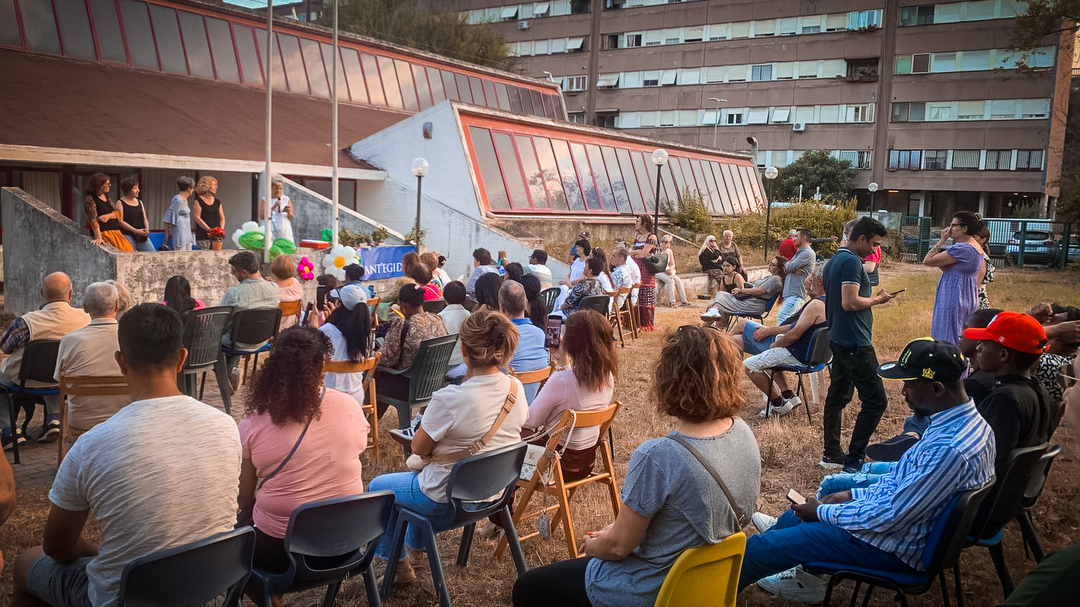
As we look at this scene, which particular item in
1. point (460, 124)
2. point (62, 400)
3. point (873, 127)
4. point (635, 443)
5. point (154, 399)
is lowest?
point (635, 443)

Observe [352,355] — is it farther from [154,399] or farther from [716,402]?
[716,402]

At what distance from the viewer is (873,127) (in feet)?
154

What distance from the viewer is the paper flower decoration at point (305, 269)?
37.9ft

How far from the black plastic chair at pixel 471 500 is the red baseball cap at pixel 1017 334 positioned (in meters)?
2.35

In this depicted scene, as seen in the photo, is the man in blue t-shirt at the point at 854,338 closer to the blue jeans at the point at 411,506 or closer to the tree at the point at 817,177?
the blue jeans at the point at 411,506

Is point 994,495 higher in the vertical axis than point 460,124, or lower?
lower

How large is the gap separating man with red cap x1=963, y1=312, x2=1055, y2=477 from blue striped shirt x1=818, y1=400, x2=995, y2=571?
0.60 meters

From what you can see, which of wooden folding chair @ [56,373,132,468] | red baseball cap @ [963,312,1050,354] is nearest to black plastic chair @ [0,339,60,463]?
wooden folding chair @ [56,373,132,468]

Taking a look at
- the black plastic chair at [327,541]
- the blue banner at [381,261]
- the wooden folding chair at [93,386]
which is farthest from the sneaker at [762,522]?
the blue banner at [381,261]

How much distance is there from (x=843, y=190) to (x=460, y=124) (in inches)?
1319

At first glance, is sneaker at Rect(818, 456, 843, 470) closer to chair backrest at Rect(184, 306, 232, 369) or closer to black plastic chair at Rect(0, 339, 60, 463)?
chair backrest at Rect(184, 306, 232, 369)

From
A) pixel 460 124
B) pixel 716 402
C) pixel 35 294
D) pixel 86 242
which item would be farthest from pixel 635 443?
pixel 460 124

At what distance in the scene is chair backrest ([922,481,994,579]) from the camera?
3.11 m

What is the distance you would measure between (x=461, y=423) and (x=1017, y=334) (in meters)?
2.68
